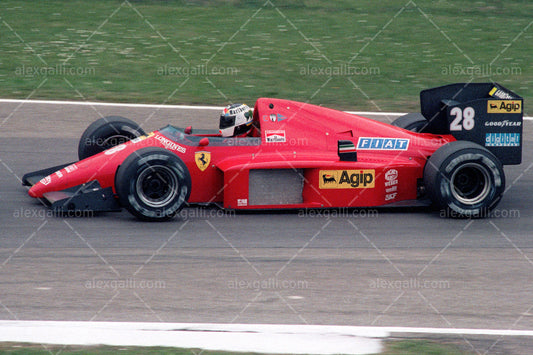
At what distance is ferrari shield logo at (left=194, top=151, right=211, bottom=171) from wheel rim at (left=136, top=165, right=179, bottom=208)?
1.43 feet

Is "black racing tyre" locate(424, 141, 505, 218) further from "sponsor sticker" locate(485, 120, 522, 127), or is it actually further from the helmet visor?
the helmet visor

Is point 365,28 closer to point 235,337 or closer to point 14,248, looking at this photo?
point 14,248

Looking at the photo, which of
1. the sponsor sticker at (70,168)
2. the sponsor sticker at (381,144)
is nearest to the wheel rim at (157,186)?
the sponsor sticker at (70,168)

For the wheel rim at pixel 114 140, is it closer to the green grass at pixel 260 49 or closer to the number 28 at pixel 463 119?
the number 28 at pixel 463 119

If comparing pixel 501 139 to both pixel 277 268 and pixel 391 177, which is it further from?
pixel 277 268

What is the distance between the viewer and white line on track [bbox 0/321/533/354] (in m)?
5.54

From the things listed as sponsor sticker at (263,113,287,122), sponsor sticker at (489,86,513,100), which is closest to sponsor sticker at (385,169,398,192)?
sponsor sticker at (263,113,287,122)

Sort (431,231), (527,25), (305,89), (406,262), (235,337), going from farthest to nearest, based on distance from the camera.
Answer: (527,25) < (305,89) < (431,231) < (406,262) < (235,337)

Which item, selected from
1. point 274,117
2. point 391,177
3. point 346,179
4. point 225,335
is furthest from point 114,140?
point 225,335

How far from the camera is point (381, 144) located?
909 cm

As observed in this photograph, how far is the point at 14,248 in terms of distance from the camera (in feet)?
25.4

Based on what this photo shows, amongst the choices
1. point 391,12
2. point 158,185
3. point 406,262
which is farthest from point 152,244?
point 391,12

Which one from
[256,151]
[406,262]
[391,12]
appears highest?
[391,12]

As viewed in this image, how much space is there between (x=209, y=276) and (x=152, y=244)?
1.03 metres
